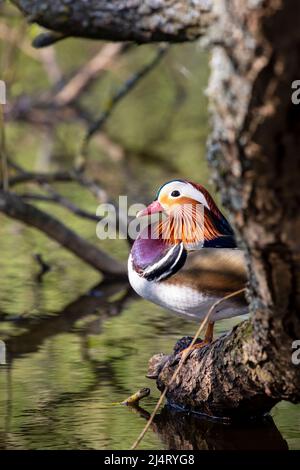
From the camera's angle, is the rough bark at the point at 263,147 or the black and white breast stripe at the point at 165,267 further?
the black and white breast stripe at the point at 165,267

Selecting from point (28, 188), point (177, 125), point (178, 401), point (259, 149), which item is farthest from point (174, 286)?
point (177, 125)

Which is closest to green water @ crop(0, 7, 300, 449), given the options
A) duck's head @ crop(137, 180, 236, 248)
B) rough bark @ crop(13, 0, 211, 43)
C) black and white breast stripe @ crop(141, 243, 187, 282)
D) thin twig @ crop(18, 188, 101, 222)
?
thin twig @ crop(18, 188, 101, 222)

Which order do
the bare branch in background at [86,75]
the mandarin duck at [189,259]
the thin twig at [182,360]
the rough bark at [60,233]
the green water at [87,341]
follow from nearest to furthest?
the thin twig at [182,360] < the green water at [87,341] < the mandarin duck at [189,259] < the rough bark at [60,233] < the bare branch in background at [86,75]

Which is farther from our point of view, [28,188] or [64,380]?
[28,188]

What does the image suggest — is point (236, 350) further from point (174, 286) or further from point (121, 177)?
point (121, 177)

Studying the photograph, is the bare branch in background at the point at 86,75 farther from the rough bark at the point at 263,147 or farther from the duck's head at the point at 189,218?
the rough bark at the point at 263,147

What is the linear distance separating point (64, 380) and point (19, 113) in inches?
393

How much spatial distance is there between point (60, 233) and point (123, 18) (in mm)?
2353

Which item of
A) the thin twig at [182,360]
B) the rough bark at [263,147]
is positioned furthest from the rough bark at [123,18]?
the rough bark at [263,147]

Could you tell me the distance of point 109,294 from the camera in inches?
253

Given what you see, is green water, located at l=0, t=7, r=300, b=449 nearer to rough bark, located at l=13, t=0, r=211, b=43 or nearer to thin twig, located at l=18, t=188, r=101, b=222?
thin twig, located at l=18, t=188, r=101, b=222

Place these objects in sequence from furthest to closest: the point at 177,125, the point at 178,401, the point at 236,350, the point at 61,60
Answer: the point at 61,60
the point at 177,125
the point at 178,401
the point at 236,350

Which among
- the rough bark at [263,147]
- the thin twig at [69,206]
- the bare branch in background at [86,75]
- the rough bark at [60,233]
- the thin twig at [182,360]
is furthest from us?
the bare branch in background at [86,75]

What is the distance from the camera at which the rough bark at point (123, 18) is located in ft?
14.1
